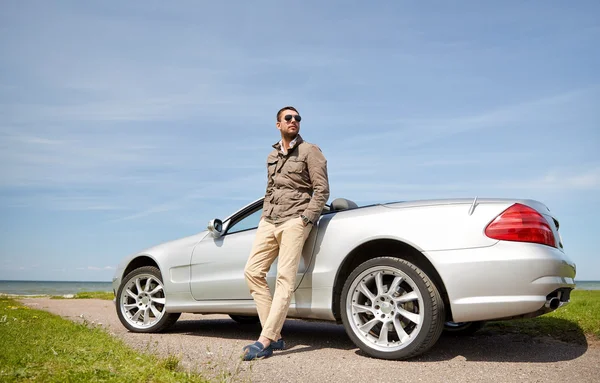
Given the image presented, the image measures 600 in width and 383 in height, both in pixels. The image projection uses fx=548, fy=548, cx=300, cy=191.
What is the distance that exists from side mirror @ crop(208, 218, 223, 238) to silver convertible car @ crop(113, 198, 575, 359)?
0.38 metres

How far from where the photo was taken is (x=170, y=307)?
247 inches

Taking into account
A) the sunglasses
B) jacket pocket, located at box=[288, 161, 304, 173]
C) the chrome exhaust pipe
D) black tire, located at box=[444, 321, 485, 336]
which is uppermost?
the sunglasses

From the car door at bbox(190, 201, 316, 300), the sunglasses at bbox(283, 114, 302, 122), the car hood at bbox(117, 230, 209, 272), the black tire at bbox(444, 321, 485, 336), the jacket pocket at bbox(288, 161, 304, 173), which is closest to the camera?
the jacket pocket at bbox(288, 161, 304, 173)

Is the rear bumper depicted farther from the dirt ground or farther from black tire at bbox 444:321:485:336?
black tire at bbox 444:321:485:336

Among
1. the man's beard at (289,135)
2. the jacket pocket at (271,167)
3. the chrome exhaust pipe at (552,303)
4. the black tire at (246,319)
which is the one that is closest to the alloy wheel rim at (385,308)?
the chrome exhaust pipe at (552,303)

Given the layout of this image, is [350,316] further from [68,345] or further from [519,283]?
[68,345]

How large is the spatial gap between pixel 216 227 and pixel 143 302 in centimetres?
150

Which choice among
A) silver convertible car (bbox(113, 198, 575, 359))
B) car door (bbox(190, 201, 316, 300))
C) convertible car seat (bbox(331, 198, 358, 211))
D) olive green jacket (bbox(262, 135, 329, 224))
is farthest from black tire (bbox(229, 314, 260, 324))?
convertible car seat (bbox(331, 198, 358, 211))

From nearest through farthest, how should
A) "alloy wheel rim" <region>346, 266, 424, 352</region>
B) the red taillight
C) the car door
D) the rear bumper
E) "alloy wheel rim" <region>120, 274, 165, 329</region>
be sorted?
the rear bumper → the red taillight → "alloy wheel rim" <region>346, 266, 424, 352</region> → the car door → "alloy wheel rim" <region>120, 274, 165, 329</region>

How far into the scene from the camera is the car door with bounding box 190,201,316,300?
5.65 meters

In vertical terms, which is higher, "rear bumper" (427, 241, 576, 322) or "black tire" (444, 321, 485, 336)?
"rear bumper" (427, 241, 576, 322)

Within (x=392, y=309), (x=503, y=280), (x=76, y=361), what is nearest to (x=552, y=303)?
(x=503, y=280)

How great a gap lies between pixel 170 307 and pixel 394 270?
9.69 ft

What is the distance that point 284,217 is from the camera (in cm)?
502
